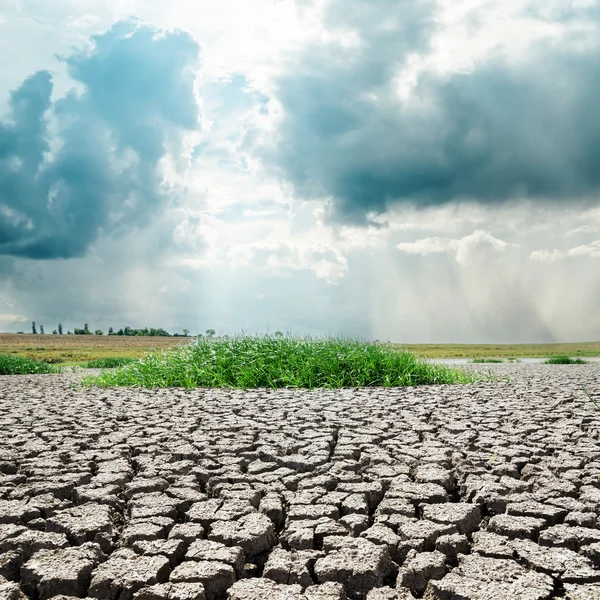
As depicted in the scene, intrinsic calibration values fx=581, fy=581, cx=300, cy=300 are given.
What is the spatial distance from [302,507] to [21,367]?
14593 mm

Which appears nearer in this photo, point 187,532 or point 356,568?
point 356,568

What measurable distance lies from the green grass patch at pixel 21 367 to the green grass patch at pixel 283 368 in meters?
5.66

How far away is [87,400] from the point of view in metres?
7.67

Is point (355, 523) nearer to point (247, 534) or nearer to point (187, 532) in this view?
point (247, 534)

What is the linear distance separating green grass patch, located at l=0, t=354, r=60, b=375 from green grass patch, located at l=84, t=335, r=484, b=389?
18.6ft

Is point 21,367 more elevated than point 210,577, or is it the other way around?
point 21,367

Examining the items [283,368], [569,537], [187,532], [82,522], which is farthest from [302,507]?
[283,368]

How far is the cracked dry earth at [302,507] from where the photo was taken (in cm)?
245

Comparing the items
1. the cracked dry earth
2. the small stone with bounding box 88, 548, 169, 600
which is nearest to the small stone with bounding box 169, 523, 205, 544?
the cracked dry earth

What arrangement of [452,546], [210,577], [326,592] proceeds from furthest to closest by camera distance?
[452,546], [210,577], [326,592]

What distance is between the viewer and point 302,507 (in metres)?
3.14

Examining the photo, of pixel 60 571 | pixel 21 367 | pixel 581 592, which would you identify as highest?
pixel 21 367

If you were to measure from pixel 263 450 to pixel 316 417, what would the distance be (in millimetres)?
1509

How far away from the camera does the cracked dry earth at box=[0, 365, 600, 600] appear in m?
2.45
